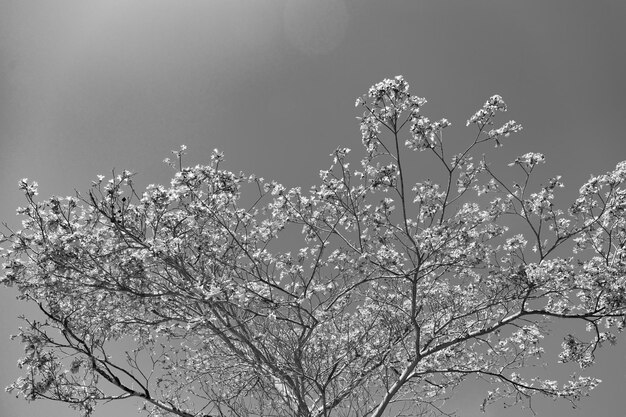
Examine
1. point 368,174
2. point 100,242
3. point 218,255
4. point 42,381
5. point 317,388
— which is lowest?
point 42,381

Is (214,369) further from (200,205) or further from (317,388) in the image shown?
(200,205)

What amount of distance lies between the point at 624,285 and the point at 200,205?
6.63m

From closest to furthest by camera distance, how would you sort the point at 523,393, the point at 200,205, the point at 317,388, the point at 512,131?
the point at 512,131 → the point at 200,205 → the point at 317,388 → the point at 523,393

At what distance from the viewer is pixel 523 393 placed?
33.9 feet

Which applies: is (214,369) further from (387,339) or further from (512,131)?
(512,131)

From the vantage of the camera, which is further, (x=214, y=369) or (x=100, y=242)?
(x=214, y=369)

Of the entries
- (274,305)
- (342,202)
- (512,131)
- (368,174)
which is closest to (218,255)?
(274,305)

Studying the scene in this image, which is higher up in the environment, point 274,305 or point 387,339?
point 387,339

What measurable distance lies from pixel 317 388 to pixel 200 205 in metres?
3.91

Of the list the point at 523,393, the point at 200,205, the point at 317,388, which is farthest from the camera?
the point at 523,393

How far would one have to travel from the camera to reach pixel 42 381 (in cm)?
780

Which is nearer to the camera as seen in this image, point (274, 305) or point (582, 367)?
point (274, 305)

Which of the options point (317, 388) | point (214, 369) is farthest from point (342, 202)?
point (214, 369)

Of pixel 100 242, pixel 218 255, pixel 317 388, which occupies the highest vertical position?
pixel 218 255
